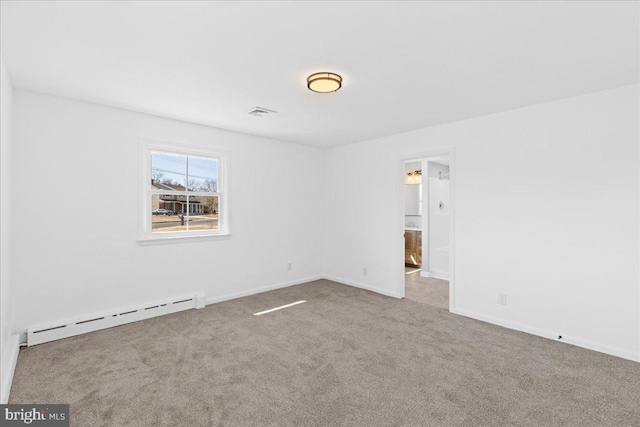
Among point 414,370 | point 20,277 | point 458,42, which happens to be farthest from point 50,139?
point 414,370

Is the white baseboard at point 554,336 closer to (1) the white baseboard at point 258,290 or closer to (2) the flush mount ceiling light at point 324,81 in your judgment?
(1) the white baseboard at point 258,290

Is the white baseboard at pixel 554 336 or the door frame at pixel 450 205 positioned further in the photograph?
the door frame at pixel 450 205

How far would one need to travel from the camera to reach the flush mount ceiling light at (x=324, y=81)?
8.70 feet

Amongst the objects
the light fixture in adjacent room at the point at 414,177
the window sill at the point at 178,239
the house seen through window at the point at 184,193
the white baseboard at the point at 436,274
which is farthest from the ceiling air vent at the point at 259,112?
the light fixture in adjacent room at the point at 414,177

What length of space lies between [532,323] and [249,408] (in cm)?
309

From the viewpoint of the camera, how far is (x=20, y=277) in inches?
122

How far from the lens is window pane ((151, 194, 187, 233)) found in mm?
4082

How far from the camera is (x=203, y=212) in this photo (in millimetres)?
4570

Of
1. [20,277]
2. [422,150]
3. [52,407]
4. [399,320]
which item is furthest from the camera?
[422,150]

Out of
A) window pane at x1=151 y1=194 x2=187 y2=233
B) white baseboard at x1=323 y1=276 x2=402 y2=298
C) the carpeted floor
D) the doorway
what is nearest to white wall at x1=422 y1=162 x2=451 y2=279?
the doorway

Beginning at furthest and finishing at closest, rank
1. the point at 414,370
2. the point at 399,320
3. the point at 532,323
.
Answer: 1. the point at 399,320
2. the point at 532,323
3. the point at 414,370

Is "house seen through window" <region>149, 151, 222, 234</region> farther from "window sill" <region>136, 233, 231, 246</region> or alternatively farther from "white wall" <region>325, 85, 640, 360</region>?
"white wall" <region>325, 85, 640, 360</region>

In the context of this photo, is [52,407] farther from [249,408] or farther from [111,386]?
[249,408]

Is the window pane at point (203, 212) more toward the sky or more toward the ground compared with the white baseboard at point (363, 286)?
more toward the sky
